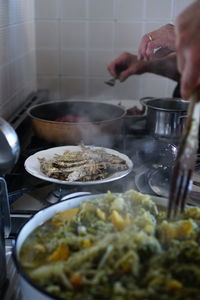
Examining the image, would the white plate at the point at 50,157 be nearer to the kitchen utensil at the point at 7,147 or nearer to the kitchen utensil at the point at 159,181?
the kitchen utensil at the point at 159,181

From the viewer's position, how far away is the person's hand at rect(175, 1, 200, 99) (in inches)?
23.0

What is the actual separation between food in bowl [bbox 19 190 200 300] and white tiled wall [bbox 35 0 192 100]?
129 centimetres

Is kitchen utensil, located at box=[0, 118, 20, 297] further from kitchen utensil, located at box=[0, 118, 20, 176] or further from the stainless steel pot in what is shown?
the stainless steel pot

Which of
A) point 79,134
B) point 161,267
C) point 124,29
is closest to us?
point 161,267

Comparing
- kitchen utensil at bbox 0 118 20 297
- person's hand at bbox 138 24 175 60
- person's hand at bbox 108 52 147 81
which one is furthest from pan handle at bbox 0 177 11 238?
person's hand at bbox 108 52 147 81

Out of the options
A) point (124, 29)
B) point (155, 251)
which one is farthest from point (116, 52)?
point (155, 251)

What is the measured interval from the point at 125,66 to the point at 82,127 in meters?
0.49

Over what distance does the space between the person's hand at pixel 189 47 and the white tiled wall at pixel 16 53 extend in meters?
0.84

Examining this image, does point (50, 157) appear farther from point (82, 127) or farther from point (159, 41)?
point (159, 41)

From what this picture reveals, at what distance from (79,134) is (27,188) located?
0.30m

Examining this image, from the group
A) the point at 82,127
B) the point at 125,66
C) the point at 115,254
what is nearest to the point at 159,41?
the point at 125,66

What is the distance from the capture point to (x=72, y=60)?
1873 mm

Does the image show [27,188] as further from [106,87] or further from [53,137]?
[106,87]

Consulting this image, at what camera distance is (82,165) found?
102cm
